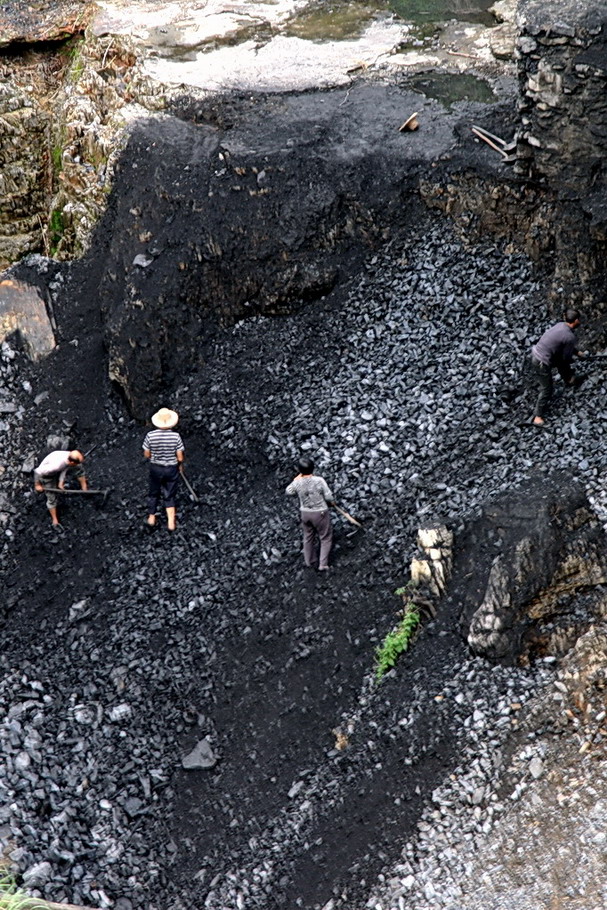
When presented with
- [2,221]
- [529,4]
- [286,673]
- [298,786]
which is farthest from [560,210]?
[2,221]

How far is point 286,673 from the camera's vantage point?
1202 cm

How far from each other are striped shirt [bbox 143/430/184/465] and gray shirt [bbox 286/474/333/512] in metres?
2.24

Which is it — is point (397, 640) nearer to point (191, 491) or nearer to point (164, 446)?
point (191, 491)

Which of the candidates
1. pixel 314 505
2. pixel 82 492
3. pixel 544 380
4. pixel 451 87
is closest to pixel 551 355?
pixel 544 380

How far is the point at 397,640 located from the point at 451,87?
9486 mm

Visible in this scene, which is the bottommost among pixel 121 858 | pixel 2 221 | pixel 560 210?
pixel 121 858

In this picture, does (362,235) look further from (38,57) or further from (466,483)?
(38,57)

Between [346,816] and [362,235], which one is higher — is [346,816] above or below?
below

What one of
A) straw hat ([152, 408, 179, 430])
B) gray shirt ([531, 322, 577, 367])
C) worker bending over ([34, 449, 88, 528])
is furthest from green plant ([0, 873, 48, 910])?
gray shirt ([531, 322, 577, 367])

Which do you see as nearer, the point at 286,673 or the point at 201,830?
the point at 201,830

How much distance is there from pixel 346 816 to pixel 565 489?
14.7 feet

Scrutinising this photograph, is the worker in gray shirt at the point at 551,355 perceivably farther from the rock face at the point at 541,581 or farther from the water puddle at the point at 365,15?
the water puddle at the point at 365,15

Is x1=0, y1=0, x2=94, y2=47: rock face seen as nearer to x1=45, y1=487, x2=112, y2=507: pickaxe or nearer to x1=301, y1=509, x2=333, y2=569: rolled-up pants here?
x1=45, y1=487, x2=112, y2=507: pickaxe

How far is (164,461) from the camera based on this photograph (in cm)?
1364
